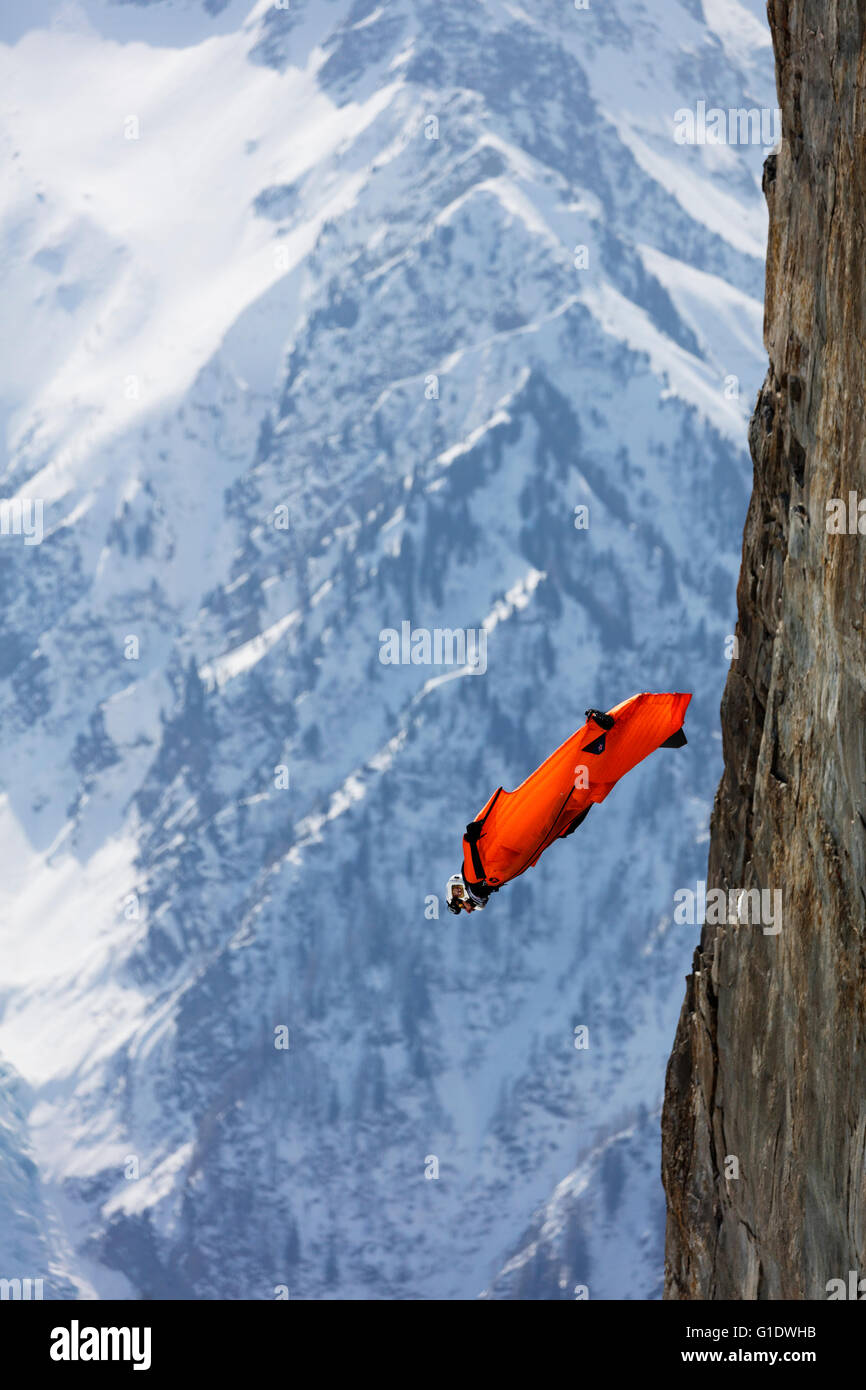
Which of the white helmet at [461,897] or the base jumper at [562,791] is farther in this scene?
the white helmet at [461,897]

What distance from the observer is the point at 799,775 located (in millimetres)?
16141

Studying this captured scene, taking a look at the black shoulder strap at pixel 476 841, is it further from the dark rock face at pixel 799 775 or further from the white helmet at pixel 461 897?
the dark rock face at pixel 799 775

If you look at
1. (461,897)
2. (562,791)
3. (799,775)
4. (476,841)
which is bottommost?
(461,897)

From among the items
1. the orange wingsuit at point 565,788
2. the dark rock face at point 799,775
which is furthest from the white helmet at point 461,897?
the dark rock face at point 799,775

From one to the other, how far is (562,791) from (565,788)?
4cm

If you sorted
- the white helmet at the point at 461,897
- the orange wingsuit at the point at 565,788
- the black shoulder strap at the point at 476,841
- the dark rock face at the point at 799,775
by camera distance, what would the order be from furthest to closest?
the white helmet at the point at 461,897
the black shoulder strap at the point at 476,841
the orange wingsuit at the point at 565,788
the dark rock face at the point at 799,775

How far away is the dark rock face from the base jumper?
42.6 inches

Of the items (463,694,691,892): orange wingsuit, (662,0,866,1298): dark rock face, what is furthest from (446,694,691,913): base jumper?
(662,0,866,1298): dark rock face

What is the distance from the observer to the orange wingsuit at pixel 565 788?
18.4 meters

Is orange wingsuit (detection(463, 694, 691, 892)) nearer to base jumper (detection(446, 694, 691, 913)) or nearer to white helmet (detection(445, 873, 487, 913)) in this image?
base jumper (detection(446, 694, 691, 913))

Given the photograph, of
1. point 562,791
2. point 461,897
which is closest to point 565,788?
point 562,791

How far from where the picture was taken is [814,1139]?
1531 cm

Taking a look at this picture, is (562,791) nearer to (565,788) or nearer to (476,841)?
(565,788)
